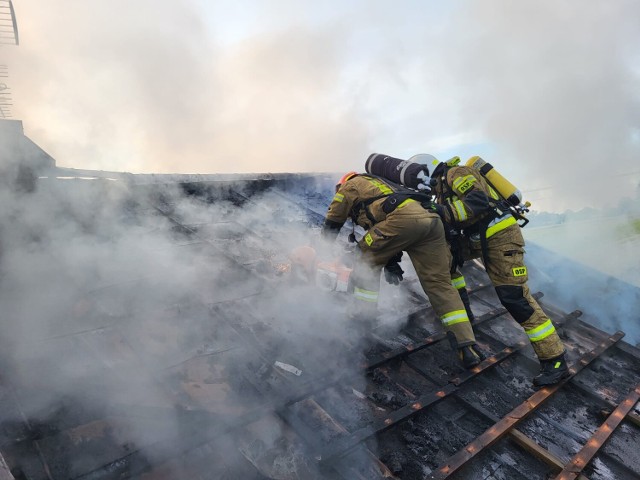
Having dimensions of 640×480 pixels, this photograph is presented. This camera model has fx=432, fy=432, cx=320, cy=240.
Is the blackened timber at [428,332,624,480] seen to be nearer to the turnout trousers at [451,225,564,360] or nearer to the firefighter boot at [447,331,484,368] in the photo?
the turnout trousers at [451,225,564,360]

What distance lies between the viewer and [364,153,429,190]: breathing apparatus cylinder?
3895 mm

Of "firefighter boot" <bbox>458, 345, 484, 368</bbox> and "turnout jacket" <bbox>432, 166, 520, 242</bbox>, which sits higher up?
"turnout jacket" <bbox>432, 166, 520, 242</bbox>

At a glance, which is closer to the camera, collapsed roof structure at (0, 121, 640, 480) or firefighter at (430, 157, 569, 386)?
collapsed roof structure at (0, 121, 640, 480)

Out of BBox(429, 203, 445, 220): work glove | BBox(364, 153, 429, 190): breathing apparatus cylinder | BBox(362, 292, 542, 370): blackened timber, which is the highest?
BBox(364, 153, 429, 190): breathing apparatus cylinder

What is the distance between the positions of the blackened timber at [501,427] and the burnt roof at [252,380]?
12 millimetres

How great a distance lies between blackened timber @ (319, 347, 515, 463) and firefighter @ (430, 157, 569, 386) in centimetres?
40

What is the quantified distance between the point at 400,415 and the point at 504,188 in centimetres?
235

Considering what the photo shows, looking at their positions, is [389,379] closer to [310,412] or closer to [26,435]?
[310,412]

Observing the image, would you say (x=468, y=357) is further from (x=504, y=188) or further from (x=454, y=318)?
(x=504, y=188)

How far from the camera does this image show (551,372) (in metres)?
3.59

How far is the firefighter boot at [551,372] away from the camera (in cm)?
354

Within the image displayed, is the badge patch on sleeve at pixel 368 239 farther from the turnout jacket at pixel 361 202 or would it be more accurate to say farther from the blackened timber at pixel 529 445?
the blackened timber at pixel 529 445

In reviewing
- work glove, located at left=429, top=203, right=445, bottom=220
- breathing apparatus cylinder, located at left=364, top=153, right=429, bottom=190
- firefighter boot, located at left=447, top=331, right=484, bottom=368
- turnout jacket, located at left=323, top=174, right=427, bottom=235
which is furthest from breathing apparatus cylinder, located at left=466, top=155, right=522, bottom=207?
firefighter boot, located at left=447, top=331, right=484, bottom=368

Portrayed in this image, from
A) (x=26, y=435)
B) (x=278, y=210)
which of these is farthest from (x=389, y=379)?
(x=278, y=210)
